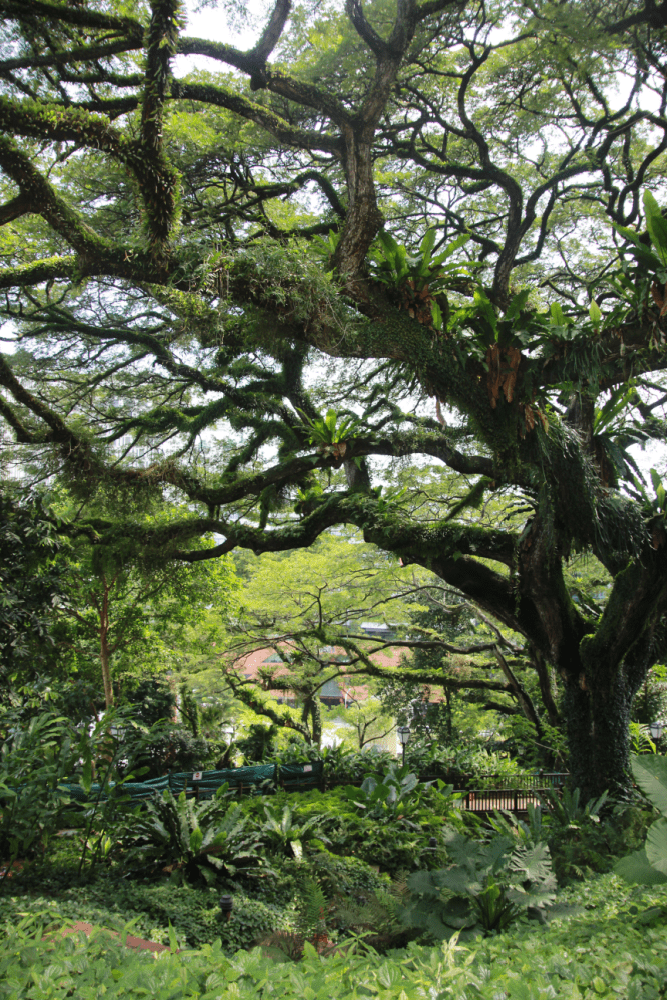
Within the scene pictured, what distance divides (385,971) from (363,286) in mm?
4300

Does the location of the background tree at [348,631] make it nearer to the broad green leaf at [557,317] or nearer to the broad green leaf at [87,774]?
the broad green leaf at [557,317]

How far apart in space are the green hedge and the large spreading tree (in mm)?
3533

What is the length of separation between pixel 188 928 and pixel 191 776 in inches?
169

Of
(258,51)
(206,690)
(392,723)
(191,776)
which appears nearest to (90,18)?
(258,51)

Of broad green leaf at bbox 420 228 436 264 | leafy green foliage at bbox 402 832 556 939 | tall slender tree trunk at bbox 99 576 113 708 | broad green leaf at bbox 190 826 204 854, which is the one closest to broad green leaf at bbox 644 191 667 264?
broad green leaf at bbox 420 228 436 264

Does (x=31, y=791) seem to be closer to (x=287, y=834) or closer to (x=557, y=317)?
(x=287, y=834)

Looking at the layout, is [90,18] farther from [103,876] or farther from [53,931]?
[103,876]

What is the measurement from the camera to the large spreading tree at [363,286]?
14.8ft

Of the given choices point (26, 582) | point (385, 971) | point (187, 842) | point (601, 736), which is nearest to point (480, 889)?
point (385, 971)

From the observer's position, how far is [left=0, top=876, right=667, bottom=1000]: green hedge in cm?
169

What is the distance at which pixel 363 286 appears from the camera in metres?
4.74

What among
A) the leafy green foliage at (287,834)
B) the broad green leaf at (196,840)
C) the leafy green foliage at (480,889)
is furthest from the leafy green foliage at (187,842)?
the leafy green foliage at (480,889)

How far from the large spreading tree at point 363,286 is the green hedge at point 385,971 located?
11.6 ft

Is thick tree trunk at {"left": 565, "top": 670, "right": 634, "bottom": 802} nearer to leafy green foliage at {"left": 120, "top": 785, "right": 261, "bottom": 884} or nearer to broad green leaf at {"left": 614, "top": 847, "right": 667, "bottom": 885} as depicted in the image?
leafy green foliage at {"left": 120, "top": 785, "right": 261, "bottom": 884}
